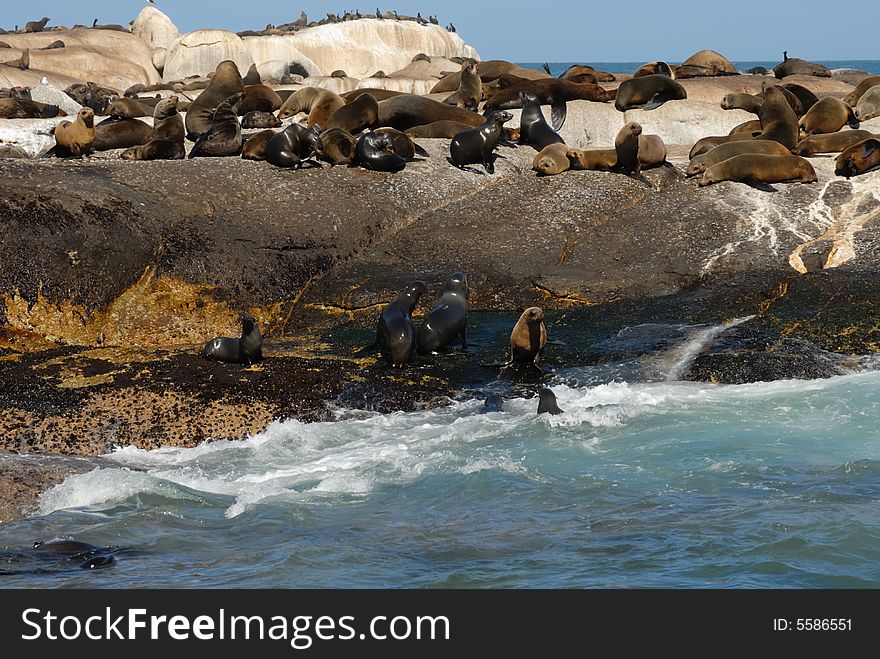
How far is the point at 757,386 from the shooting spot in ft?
33.2

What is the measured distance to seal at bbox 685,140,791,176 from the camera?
1480 cm

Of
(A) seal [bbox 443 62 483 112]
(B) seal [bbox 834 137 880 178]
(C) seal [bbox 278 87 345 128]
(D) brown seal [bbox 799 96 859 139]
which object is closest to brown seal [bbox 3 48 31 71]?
(C) seal [bbox 278 87 345 128]

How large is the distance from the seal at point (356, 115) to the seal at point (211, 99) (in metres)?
1.65

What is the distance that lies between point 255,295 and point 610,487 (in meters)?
5.44

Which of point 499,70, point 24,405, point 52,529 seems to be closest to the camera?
point 52,529

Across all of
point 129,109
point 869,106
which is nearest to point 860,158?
point 869,106

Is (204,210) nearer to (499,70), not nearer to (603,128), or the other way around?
(603,128)

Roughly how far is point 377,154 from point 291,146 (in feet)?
3.53

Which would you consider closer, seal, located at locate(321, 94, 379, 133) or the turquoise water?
the turquoise water

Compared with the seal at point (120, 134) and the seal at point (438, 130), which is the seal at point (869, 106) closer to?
the seal at point (438, 130)

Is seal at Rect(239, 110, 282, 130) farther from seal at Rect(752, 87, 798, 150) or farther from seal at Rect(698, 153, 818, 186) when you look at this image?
seal at Rect(752, 87, 798, 150)

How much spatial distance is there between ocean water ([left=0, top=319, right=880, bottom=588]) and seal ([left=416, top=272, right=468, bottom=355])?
102 centimetres

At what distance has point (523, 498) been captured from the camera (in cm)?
782

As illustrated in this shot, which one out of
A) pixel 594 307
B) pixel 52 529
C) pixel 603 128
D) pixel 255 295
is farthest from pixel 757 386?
pixel 603 128
